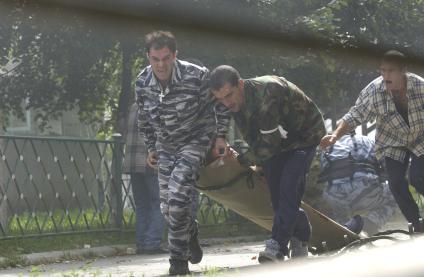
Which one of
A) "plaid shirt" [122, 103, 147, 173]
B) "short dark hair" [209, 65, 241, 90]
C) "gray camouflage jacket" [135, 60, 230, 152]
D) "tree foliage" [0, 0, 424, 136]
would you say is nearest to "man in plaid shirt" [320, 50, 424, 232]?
"gray camouflage jacket" [135, 60, 230, 152]

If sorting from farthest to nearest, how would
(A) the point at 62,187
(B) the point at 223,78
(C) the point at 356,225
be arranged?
(A) the point at 62,187 → (C) the point at 356,225 → (B) the point at 223,78

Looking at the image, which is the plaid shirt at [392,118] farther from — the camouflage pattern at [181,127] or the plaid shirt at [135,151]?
the plaid shirt at [135,151]

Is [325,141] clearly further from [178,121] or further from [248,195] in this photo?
[178,121]

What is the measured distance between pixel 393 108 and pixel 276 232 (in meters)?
1.49

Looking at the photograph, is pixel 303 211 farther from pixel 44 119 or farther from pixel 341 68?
pixel 341 68

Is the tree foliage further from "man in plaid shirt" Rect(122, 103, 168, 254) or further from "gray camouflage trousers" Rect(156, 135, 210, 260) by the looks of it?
"gray camouflage trousers" Rect(156, 135, 210, 260)

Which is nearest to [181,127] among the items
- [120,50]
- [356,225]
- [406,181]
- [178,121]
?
[178,121]

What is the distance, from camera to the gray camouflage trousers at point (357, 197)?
10.1 m

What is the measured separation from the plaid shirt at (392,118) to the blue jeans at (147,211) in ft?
9.85

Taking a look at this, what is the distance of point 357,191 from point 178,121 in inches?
175

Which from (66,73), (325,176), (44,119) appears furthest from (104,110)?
(325,176)

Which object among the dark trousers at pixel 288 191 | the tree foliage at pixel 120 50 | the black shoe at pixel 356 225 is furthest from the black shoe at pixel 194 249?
the tree foliage at pixel 120 50

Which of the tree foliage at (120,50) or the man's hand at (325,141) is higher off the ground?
the tree foliage at (120,50)

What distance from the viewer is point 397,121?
22.6 feet
